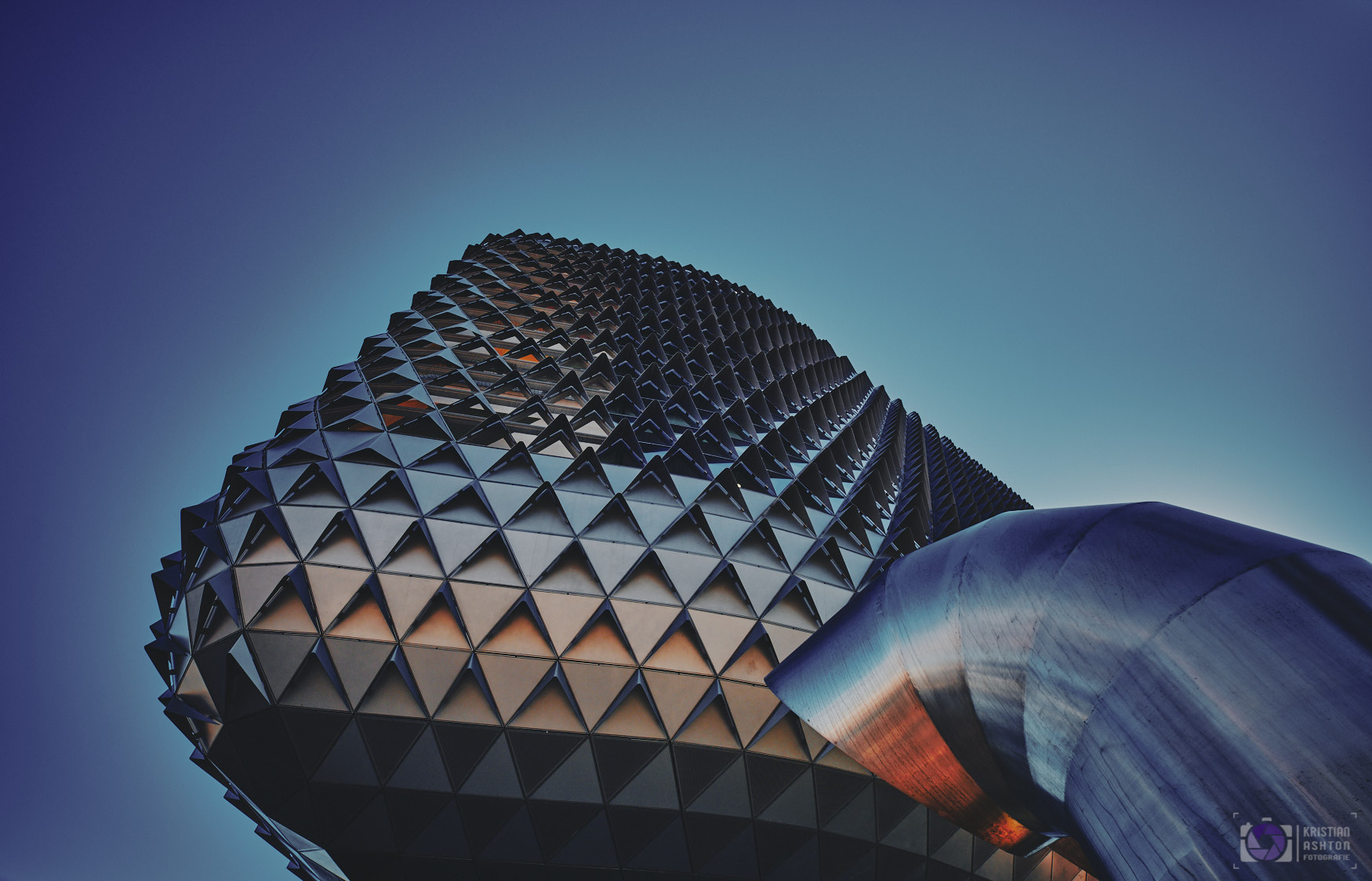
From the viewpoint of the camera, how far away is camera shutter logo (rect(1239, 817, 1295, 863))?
2.91m

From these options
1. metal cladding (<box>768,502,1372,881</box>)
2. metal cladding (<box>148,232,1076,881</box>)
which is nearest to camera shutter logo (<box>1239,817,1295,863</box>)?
metal cladding (<box>768,502,1372,881</box>)

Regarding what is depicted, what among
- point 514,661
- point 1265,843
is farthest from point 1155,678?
point 514,661

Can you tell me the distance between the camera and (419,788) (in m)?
9.62

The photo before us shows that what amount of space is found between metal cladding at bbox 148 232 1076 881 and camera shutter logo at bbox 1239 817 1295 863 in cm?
741

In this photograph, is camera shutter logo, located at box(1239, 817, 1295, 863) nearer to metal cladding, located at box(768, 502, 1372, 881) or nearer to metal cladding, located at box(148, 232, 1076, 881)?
metal cladding, located at box(768, 502, 1372, 881)

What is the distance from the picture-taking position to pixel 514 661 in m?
9.95

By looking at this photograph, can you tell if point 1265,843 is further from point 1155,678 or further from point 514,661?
point 514,661

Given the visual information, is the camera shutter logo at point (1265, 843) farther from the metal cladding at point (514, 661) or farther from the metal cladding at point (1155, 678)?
the metal cladding at point (514, 661)

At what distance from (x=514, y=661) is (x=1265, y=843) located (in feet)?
29.3

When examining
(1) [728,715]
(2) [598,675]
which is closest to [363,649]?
(2) [598,675]

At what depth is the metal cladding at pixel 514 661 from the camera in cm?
965

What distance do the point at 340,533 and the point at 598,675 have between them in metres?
4.86

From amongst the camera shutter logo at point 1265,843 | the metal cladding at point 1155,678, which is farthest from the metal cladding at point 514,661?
the camera shutter logo at point 1265,843

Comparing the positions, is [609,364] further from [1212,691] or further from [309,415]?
[1212,691]
